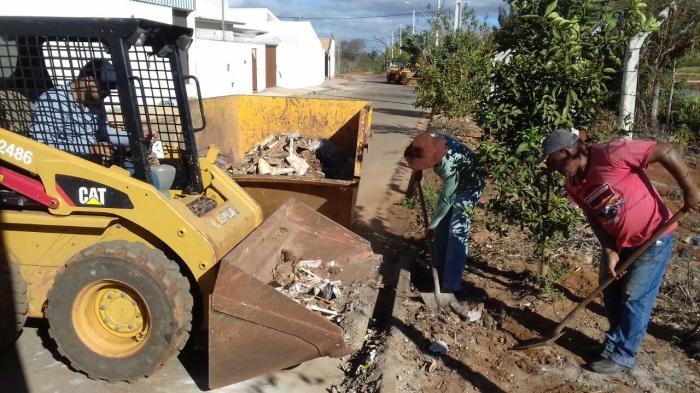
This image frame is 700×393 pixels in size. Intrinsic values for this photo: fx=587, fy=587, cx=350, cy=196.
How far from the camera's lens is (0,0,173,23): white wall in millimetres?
14344

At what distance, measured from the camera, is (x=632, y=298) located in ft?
12.9

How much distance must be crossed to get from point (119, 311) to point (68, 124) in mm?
1291

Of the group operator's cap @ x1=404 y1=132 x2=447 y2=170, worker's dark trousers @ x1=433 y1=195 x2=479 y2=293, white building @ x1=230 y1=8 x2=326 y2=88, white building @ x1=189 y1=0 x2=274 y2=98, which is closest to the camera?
operator's cap @ x1=404 y1=132 x2=447 y2=170

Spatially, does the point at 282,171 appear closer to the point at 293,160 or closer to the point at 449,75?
the point at 293,160

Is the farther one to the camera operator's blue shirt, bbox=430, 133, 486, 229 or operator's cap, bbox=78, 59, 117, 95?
operator's blue shirt, bbox=430, 133, 486, 229

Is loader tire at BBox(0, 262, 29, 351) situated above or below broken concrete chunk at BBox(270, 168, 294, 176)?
below

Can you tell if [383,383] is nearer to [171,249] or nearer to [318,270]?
[318,270]

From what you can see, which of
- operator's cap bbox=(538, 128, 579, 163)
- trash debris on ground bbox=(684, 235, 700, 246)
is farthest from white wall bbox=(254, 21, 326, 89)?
operator's cap bbox=(538, 128, 579, 163)

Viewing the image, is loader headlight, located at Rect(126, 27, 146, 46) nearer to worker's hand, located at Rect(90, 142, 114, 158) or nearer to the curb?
worker's hand, located at Rect(90, 142, 114, 158)

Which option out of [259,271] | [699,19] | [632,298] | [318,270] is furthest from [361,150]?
[699,19]

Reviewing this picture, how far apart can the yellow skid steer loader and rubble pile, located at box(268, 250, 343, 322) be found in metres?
0.45

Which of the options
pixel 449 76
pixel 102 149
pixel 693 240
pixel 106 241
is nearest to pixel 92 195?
pixel 106 241

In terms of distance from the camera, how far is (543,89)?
4637 mm

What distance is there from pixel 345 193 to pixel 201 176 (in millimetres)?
1602
